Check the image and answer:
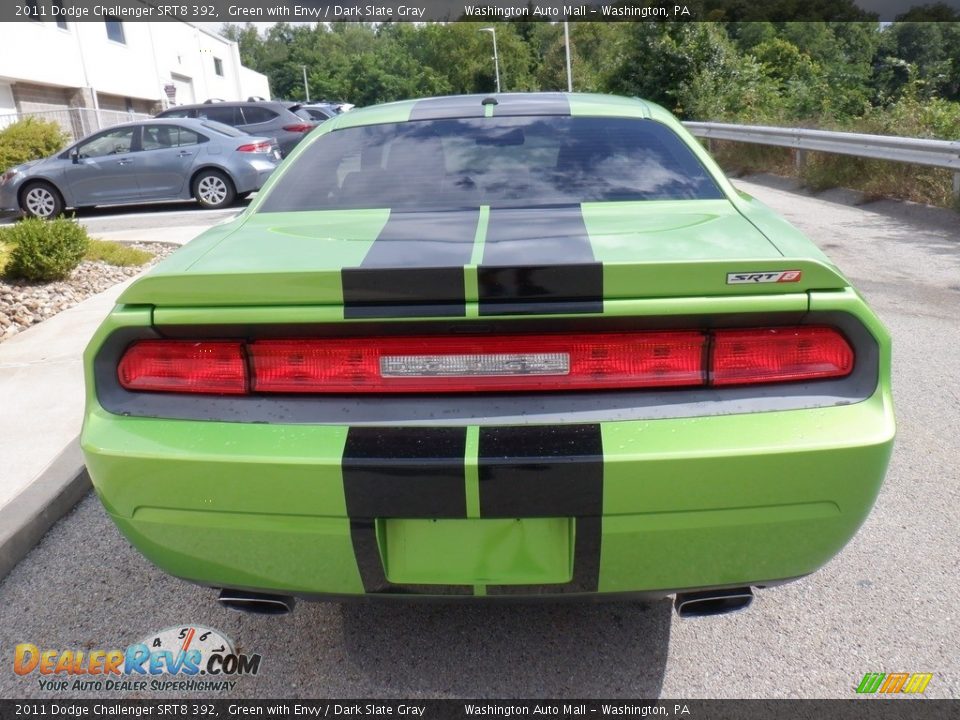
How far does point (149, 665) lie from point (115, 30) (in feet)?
118

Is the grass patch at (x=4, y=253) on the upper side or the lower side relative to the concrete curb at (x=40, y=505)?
upper

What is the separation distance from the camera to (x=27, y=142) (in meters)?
16.8

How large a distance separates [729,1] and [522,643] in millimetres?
85655

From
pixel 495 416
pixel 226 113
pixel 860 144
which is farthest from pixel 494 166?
pixel 226 113

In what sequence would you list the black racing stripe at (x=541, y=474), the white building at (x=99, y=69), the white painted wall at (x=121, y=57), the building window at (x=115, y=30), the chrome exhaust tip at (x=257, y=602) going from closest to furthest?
1. the black racing stripe at (x=541, y=474)
2. the chrome exhaust tip at (x=257, y=602)
3. the white building at (x=99, y=69)
4. the white painted wall at (x=121, y=57)
5. the building window at (x=115, y=30)

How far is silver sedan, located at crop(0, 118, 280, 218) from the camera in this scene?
41.4 feet

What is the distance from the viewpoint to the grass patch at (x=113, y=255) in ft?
27.3

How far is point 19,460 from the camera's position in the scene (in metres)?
3.65

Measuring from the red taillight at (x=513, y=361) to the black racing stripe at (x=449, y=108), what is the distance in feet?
4.98

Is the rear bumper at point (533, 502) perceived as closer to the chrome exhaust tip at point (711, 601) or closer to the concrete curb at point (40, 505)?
the chrome exhaust tip at point (711, 601)

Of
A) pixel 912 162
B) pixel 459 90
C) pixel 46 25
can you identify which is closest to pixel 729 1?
pixel 459 90

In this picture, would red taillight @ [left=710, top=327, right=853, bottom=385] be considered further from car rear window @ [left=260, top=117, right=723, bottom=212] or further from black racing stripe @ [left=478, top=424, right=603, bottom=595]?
car rear window @ [left=260, top=117, right=723, bottom=212]

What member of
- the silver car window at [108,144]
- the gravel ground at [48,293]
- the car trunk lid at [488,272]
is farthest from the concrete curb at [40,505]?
the silver car window at [108,144]

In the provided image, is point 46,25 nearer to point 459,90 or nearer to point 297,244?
point 297,244
